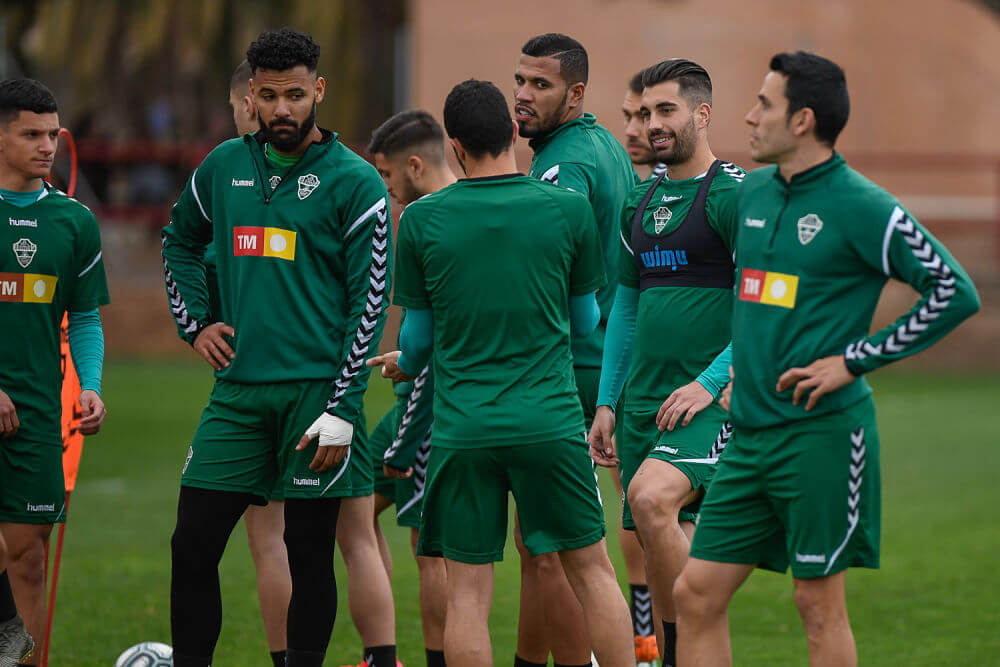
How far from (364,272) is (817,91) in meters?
1.92

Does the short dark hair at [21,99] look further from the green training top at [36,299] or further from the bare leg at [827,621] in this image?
the bare leg at [827,621]

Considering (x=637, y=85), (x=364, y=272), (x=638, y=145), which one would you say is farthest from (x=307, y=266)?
(x=637, y=85)

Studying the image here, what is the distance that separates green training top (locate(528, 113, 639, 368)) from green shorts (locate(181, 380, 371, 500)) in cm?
127

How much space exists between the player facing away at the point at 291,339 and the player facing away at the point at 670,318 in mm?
1105

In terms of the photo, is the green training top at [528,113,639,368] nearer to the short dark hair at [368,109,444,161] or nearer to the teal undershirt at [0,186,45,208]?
the short dark hair at [368,109,444,161]

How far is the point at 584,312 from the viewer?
5316 millimetres

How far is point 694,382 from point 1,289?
9.42ft

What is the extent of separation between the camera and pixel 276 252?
18.1 ft

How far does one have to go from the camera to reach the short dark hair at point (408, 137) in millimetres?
6598

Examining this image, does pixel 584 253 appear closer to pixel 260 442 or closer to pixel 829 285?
pixel 829 285

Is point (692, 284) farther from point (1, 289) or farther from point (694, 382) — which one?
point (1, 289)

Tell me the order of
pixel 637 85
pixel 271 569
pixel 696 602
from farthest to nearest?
pixel 637 85
pixel 271 569
pixel 696 602

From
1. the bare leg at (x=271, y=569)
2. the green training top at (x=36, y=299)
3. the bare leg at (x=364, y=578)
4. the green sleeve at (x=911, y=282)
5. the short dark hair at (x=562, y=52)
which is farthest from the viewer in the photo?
the bare leg at (x=271, y=569)

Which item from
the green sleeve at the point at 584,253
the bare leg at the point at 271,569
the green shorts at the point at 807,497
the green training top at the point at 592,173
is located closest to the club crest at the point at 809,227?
the green shorts at the point at 807,497
